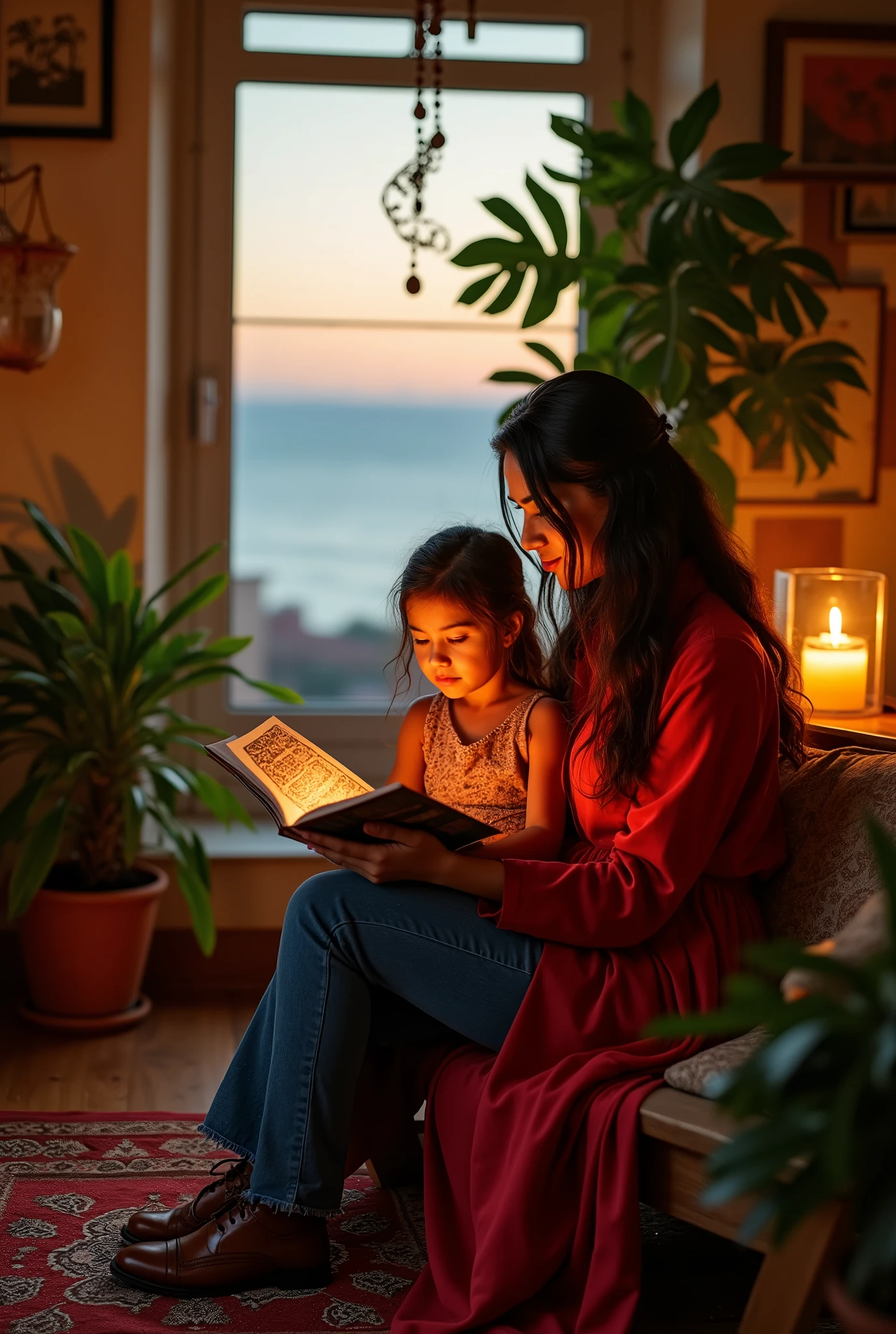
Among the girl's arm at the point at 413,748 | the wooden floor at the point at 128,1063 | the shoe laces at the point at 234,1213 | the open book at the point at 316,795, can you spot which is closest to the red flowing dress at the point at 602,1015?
the open book at the point at 316,795

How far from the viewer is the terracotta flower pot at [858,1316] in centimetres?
85

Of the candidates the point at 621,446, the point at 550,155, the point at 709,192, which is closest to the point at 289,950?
the point at 621,446

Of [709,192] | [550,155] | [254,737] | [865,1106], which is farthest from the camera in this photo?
[550,155]

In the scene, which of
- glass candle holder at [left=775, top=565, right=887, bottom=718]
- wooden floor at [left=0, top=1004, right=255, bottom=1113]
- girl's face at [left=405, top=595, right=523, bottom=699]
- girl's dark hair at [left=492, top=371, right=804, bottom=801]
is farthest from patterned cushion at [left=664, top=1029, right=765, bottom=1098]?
wooden floor at [left=0, top=1004, right=255, bottom=1113]

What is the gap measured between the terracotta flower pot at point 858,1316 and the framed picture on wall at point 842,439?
2.31 m

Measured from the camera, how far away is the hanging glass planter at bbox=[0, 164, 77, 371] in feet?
8.85

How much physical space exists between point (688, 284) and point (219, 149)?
50.5 inches

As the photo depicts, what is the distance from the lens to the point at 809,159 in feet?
9.57

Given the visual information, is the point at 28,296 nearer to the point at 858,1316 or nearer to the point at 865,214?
the point at 865,214

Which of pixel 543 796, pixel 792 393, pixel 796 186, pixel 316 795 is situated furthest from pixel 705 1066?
pixel 796 186

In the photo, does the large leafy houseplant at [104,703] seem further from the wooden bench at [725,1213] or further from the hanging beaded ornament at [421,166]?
the wooden bench at [725,1213]

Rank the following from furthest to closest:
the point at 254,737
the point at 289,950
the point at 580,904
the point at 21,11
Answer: the point at 21,11 < the point at 254,737 < the point at 289,950 < the point at 580,904

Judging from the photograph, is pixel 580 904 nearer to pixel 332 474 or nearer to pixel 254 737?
pixel 254 737

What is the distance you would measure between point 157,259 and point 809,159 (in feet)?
4.77
